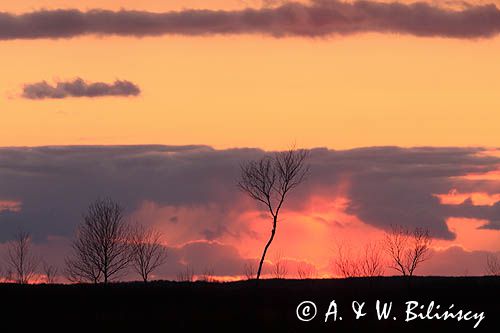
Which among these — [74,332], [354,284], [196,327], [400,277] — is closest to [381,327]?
[196,327]

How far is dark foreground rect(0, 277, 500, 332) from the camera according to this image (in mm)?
49594

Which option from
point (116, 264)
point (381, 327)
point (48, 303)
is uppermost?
point (116, 264)

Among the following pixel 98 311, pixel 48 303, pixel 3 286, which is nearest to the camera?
pixel 98 311

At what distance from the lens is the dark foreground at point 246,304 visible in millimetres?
49594

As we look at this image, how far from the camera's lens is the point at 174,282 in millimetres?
80750

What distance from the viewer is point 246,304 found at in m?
62.5

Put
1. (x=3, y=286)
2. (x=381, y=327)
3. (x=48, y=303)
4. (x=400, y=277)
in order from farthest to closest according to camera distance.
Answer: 1. (x=400, y=277)
2. (x=3, y=286)
3. (x=48, y=303)
4. (x=381, y=327)

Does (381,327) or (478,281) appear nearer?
(381,327)

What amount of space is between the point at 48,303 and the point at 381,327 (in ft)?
87.4

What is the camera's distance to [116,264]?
83.4m

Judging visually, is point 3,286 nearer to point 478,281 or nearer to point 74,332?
point 74,332

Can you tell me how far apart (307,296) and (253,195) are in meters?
9.43

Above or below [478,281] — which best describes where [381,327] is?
below

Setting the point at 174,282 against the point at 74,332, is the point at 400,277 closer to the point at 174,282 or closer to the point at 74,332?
the point at 174,282
